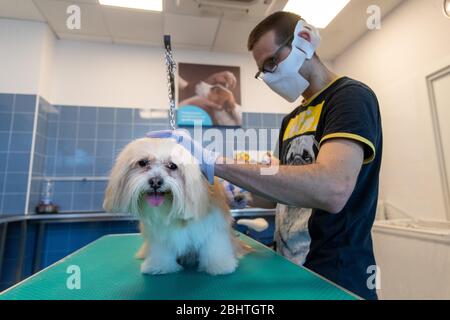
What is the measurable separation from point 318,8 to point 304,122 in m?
1.93

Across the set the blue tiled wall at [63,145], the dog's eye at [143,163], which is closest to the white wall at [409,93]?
the blue tiled wall at [63,145]

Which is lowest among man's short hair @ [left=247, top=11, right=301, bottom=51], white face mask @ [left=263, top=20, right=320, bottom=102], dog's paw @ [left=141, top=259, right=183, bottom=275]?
dog's paw @ [left=141, top=259, right=183, bottom=275]

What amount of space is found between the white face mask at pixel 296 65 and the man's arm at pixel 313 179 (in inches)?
17.9

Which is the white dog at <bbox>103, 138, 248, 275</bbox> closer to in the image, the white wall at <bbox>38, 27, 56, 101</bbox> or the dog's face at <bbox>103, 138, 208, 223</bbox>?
the dog's face at <bbox>103, 138, 208, 223</bbox>

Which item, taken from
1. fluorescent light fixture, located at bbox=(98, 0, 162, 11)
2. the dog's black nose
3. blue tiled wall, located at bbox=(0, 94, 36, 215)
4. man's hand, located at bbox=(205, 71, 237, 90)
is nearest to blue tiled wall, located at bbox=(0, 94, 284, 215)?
blue tiled wall, located at bbox=(0, 94, 36, 215)

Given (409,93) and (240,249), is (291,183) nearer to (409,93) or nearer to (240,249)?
(240,249)

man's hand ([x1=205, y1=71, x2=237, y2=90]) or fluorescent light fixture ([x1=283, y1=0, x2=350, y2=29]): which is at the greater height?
fluorescent light fixture ([x1=283, y1=0, x2=350, y2=29])

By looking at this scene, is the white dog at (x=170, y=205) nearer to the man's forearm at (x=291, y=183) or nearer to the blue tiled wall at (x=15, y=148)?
the man's forearm at (x=291, y=183)

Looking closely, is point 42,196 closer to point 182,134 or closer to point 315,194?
point 182,134

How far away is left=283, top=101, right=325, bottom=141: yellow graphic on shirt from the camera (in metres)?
0.97

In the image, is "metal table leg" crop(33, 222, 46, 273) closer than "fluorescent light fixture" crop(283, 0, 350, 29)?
No

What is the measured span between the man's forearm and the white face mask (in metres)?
0.52

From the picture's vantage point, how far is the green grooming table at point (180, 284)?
65 cm

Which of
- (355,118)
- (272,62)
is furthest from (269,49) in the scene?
(355,118)
